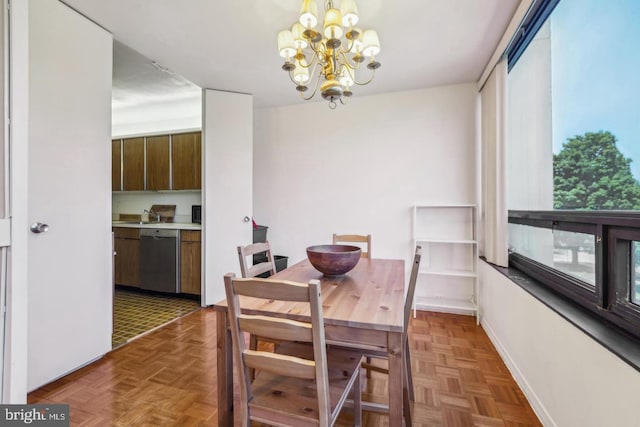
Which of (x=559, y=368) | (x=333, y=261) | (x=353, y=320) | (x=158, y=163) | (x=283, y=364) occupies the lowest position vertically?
(x=559, y=368)

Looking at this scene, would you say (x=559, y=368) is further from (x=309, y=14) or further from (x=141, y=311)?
(x=141, y=311)

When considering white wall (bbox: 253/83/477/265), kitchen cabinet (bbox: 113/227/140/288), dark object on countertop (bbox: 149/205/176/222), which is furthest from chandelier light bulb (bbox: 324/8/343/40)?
dark object on countertop (bbox: 149/205/176/222)

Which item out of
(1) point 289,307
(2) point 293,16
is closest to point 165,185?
(2) point 293,16

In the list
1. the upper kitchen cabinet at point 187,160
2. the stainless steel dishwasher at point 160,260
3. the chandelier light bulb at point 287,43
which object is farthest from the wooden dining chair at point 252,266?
the upper kitchen cabinet at point 187,160

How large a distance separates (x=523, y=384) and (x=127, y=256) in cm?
422

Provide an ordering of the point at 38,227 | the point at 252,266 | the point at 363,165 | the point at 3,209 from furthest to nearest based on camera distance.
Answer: the point at 363,165 → the point at 252,266 → the point at 38,227 → the point at 3,209

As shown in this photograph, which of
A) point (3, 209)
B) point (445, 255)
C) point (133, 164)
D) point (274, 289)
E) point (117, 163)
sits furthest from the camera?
point (117, 163)

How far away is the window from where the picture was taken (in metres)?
1.16

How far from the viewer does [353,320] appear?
42.1 inches

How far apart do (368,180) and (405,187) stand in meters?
0.44

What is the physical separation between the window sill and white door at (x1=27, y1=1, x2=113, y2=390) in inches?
114

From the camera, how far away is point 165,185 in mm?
3957

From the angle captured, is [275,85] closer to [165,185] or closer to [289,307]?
[165,185]

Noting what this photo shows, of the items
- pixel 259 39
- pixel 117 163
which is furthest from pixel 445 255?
pixel 117 163
